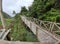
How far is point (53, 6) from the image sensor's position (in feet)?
46.0

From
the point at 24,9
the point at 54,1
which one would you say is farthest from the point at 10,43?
the point at 24,9

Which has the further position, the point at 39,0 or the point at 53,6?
the point at 39,0

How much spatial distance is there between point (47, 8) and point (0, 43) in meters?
13.6

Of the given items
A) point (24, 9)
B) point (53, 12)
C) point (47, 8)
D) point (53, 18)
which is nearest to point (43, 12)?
point (47, 8)

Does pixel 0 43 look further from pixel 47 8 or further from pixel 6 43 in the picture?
pixel 47 8

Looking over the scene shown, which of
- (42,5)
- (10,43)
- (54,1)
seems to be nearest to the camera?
(10,43)

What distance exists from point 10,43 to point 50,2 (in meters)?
13.1

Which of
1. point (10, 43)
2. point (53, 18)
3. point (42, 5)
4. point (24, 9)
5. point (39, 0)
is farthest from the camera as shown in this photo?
point (24, 9)

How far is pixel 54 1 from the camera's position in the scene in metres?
13.6

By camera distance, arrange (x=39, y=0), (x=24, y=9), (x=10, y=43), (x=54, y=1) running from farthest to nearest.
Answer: (x=24, y=9) → (x=39, y=0) → (x=54, y=1) → (x=10, y=43)

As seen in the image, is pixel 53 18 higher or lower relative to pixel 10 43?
lower

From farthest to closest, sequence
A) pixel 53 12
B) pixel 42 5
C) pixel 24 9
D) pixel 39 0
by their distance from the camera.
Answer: pixel 24 9 → pixel 39 0 → pixel 42 5 → pixel 53 12

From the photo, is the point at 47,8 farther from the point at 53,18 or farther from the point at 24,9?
the point at 24,9

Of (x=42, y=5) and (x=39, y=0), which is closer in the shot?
(x=42, y=5)
